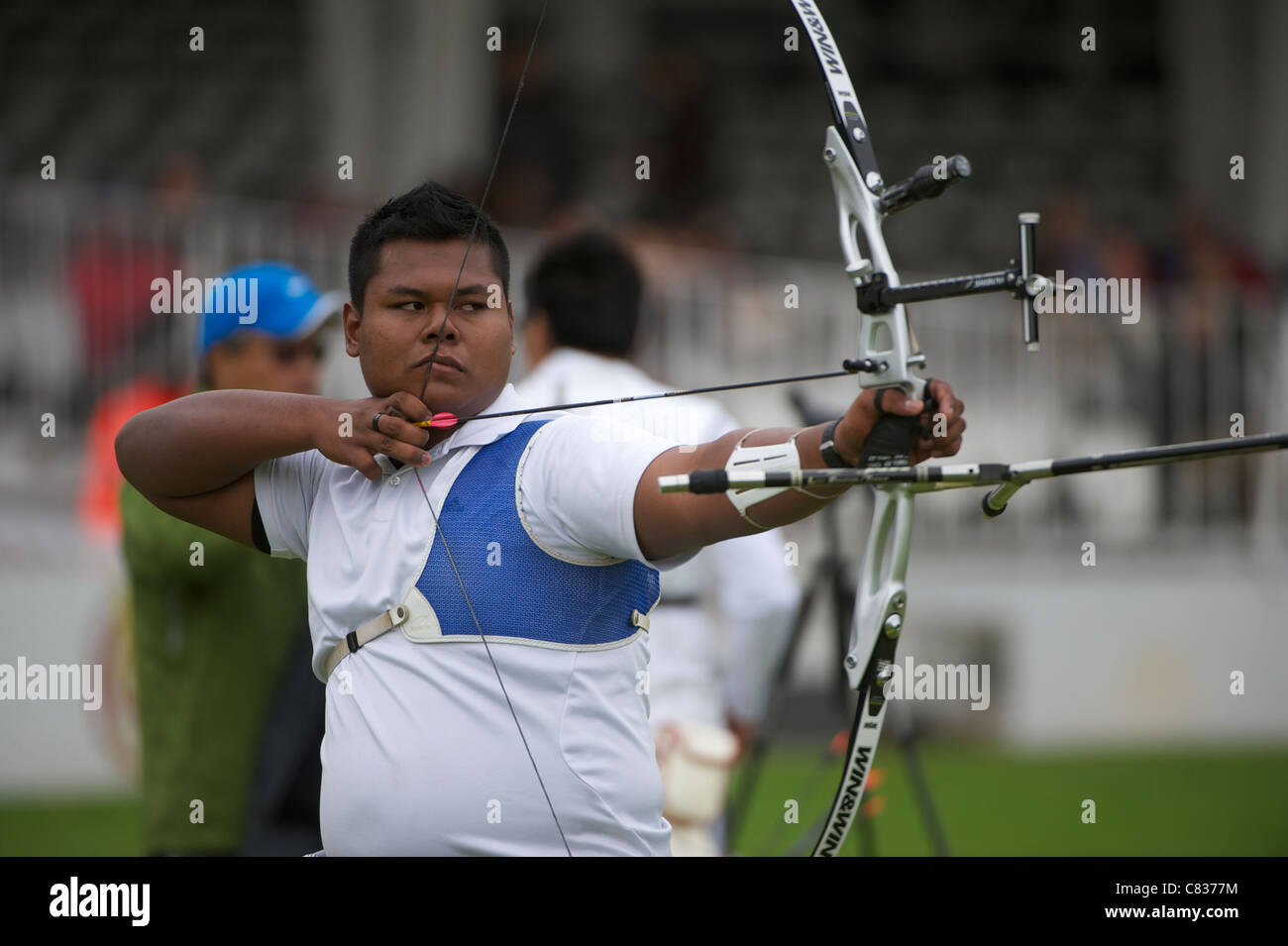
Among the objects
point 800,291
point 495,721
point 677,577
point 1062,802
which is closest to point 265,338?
point 677,577

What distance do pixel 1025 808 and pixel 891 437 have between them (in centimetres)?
527

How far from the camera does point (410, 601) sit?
1977 mm

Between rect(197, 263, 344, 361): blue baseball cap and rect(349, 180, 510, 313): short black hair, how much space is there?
115cm

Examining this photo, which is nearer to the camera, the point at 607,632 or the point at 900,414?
the point at 900,414

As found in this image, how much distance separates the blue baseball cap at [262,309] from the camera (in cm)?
329

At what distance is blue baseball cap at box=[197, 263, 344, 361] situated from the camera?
329cm

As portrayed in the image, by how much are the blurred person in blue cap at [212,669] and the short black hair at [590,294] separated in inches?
27.5

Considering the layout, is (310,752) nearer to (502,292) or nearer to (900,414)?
(502,292)

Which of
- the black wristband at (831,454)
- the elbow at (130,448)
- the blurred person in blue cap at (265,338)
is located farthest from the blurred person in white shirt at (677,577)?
the black wristband at (831,454)

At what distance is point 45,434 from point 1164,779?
549 cm

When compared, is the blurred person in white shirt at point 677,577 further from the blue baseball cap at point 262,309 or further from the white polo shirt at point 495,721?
the white polo shirt at point 495,721

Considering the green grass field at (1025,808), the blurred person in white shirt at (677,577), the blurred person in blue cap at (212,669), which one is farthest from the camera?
the green grass field at (1025,808)

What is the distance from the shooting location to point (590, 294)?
369cm
